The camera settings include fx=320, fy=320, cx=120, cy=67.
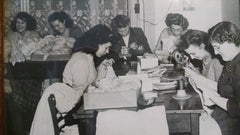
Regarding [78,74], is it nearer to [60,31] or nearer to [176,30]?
[60,31]

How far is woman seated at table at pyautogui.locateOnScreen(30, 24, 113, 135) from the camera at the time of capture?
1.48 m

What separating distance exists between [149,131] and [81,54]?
1.54ft

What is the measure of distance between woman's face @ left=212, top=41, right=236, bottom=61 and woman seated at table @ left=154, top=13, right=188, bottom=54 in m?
0.17

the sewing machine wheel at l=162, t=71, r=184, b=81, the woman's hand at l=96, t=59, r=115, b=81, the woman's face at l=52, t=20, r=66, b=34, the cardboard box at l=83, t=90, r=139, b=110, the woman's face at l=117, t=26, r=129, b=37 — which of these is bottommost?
the cardboard box at l=83, t=90, r=139, b=110

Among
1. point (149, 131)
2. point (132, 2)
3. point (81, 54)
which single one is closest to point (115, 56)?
point (81, 54)

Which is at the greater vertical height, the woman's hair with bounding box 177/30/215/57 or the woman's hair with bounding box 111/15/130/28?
the woman's hair with bounding box 111/15/130/28

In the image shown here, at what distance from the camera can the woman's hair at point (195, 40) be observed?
1455mm

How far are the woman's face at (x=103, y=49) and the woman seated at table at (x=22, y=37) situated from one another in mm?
297

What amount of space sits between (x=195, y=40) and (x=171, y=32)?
0.12 metres

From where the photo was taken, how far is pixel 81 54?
149 cm

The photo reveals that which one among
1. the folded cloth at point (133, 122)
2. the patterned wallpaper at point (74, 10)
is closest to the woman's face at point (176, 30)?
the patterned wallpaper at point (74, 10)

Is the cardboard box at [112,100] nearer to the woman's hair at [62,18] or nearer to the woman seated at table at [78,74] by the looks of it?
the woman seated at table at [78,74]

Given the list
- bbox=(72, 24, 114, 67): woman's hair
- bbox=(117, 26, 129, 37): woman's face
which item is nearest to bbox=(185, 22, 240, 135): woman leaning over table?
bbox=(117, 26, 129, 37): woman's face

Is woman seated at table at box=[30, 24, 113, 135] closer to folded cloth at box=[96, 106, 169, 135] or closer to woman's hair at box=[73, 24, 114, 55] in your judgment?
woman's hair at box=[73, 24, 114, 55]
